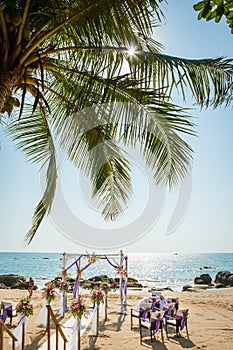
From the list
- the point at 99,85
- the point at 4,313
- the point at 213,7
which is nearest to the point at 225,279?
the point at 4,313

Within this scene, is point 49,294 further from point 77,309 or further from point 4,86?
point 4,86

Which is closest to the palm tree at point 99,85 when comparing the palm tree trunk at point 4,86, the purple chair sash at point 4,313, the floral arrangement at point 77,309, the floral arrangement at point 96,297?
the palm tree trunk at point 4,86

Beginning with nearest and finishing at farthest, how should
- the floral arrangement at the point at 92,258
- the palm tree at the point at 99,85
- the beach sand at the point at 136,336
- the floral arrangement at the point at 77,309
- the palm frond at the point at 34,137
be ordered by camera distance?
the palm tree at the point at 99,85 < the palm frond at the point at 34,137 < the floral arrangement at the point at 77,309 < the beach sand at the point at 136,336 < the floral arrangement at the point at 92,258

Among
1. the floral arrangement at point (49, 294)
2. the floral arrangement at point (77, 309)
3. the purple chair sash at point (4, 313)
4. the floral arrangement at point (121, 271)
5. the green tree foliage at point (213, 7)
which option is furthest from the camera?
the floral arrangement at point (121, 271)

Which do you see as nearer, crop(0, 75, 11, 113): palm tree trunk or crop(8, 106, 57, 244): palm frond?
crop(0, 75, 11, 113): palm tree trunk

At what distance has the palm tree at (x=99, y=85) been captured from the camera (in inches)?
139

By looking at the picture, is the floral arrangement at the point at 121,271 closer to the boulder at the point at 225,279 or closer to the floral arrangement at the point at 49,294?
the floral arrangement at the point at 49,294

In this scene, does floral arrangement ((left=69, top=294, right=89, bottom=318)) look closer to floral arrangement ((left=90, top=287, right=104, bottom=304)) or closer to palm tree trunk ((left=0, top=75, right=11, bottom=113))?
floral arrangement ((left=90, top=287, right=104, bottom=304))

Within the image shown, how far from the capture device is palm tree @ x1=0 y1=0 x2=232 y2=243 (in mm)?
3543

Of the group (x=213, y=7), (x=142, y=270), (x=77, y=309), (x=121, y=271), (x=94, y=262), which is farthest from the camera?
(x=142, y=270)

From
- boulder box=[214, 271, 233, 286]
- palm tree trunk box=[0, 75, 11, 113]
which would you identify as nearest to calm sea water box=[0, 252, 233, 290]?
boulder box=[214, 271, 233, 286]

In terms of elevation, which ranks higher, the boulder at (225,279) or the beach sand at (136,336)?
the beach sand at (136,336)

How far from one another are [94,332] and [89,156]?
5391 millimetres

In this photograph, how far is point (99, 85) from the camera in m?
4.80
